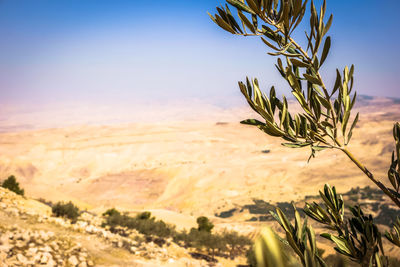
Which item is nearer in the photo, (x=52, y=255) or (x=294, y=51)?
(x=294, y=51)

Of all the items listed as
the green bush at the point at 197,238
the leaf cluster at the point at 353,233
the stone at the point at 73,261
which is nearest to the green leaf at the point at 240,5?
the leaf cluster at the point at 353,233

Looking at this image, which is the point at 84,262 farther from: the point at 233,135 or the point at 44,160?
the point at 233,135

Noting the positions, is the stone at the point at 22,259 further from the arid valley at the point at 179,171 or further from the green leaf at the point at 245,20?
the arid valley at the point at 179,171

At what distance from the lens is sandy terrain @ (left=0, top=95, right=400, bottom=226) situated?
96.6 feet

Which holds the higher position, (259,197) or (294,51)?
(294,51)

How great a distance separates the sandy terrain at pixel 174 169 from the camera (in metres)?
29.5

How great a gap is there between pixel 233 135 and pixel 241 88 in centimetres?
6761

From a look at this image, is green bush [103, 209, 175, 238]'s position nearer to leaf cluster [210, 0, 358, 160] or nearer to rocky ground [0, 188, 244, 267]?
rocky ground [0, 188, 244, 267]

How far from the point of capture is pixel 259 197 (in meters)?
27.4

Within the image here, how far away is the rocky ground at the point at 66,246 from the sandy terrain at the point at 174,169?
9581mm

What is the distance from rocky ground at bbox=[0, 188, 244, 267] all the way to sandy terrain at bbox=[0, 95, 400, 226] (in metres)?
9.58

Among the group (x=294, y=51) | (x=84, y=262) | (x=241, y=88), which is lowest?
(x=84, y=262)

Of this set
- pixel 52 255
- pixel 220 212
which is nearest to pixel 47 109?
pixel 220 212

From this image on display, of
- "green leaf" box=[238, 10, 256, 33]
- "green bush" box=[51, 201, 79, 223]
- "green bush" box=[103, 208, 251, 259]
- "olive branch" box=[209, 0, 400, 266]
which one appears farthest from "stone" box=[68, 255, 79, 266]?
"green leaf" box=[238, 10, 256, 33]
